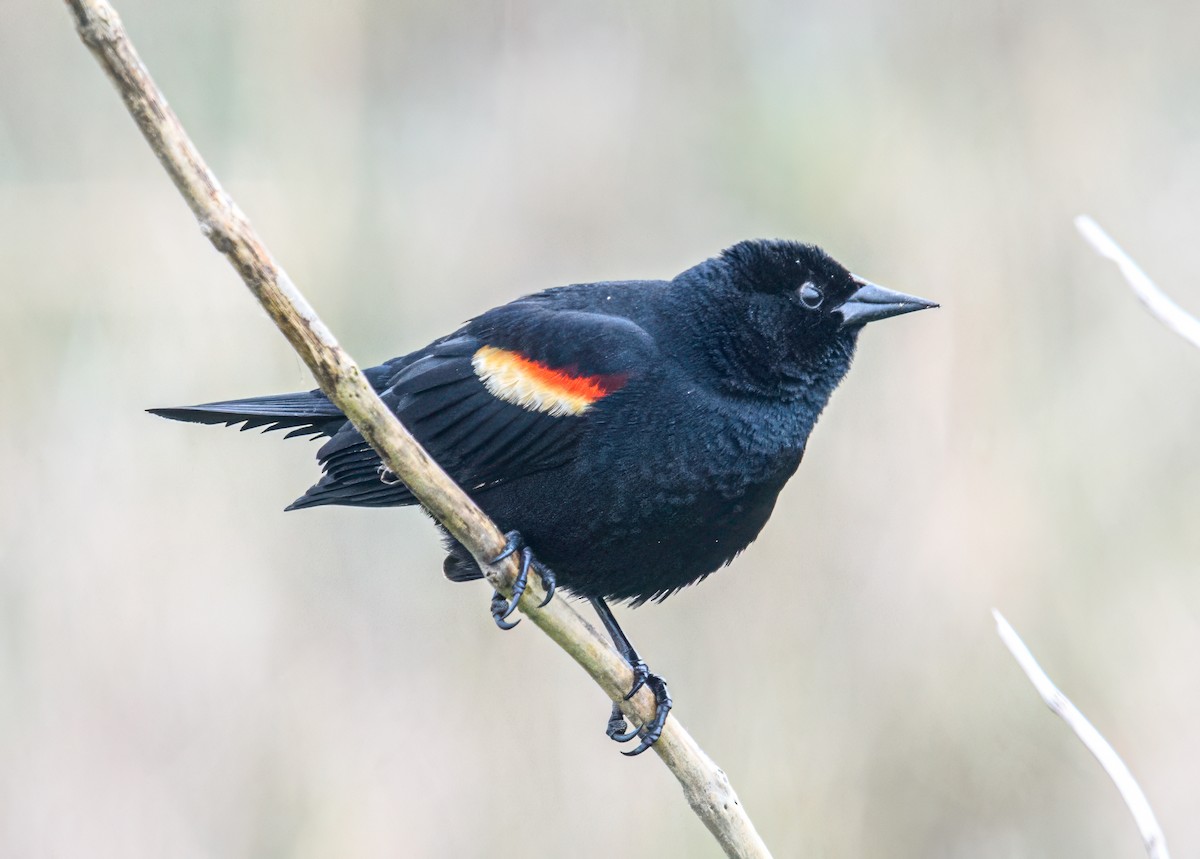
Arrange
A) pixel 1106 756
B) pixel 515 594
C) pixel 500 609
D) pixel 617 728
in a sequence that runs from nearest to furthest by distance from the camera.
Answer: pixel 1106 756 → pixel 515 594 → pixel 500 609 → pixel 617 728

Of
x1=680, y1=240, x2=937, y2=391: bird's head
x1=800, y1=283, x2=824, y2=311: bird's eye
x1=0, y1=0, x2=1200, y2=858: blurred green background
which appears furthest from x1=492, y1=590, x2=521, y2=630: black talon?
x1=0, y1=0, x2=1200, y2=858: blurred green background

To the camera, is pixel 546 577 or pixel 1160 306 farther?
pixel 546 577

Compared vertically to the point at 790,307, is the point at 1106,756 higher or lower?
lower

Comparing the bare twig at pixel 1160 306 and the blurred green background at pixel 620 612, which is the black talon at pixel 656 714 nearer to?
the bare twig at pixel 1160 306

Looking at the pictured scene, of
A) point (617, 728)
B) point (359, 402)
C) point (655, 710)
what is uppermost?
point (359, 402)

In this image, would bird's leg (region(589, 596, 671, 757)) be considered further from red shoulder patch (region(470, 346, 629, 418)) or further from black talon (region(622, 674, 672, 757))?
red shoulder patch (region(470, 346, 629, 418))

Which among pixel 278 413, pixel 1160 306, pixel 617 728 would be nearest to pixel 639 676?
pixel 617 728

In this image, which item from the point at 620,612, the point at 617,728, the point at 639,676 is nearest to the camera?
the point at 639,676

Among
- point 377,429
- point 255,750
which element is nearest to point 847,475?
point 255,750

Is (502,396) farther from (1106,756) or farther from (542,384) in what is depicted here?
(1106,756)
